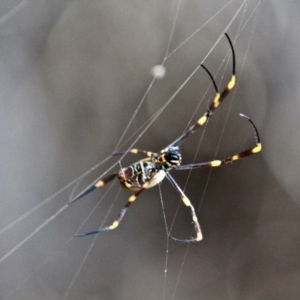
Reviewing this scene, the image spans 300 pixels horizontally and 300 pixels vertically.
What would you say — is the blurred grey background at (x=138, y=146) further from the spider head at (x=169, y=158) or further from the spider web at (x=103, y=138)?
the spider head at (x=169, y=158)

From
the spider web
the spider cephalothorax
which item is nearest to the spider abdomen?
the spider cephalothorax

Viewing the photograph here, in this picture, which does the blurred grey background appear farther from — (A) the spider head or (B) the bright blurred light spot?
(A) the spider head

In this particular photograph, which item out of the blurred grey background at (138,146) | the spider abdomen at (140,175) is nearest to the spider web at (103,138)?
the blurred grey background at (138,146)

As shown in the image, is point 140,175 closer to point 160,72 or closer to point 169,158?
point 169,158

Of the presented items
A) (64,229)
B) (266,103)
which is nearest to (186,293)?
(64,229)

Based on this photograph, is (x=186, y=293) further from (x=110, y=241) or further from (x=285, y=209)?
(x=285, y=209)
